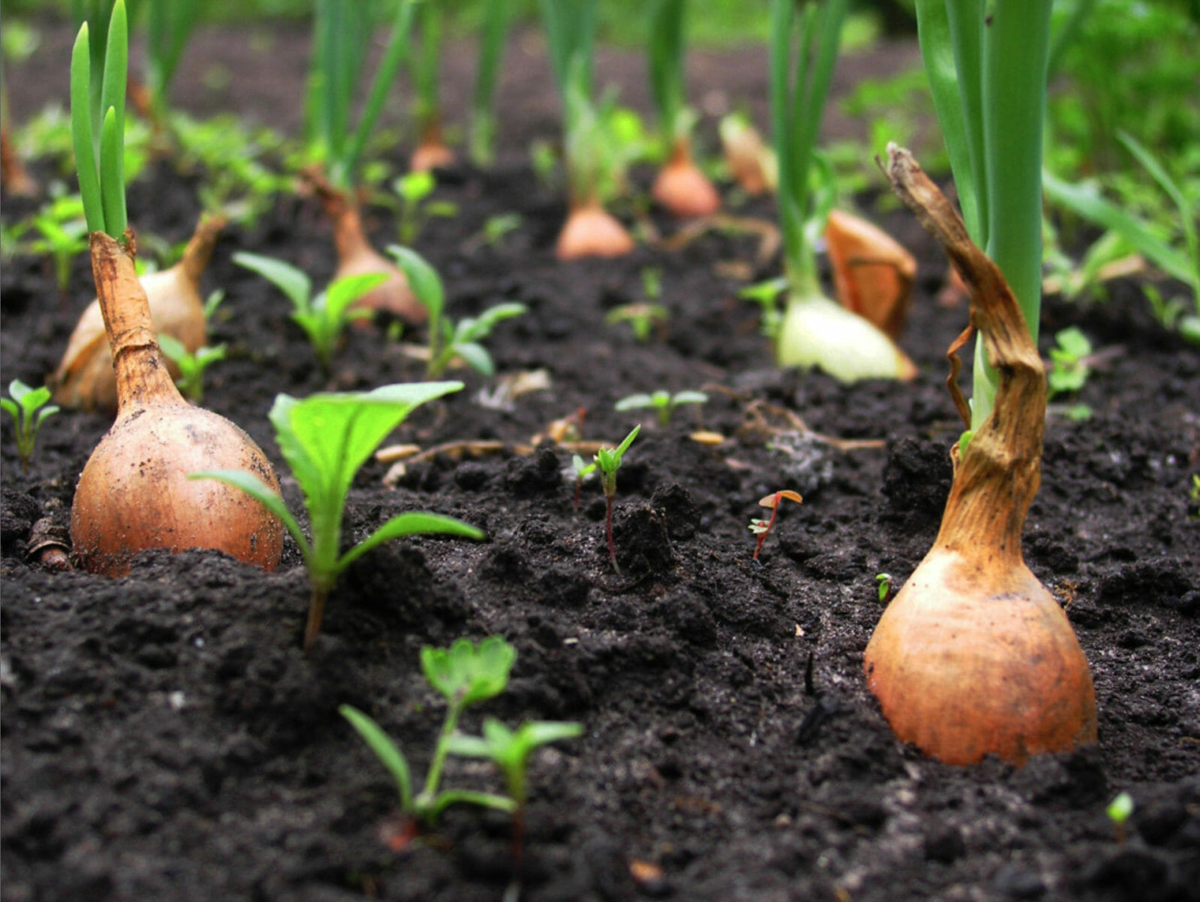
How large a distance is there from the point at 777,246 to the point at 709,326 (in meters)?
0.68

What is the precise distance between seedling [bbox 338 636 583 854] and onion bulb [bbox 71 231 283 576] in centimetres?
40

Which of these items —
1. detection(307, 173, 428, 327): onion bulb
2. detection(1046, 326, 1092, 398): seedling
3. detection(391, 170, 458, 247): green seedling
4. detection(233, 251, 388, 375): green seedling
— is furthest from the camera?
detection(391, 170, 458, 247): green seedling

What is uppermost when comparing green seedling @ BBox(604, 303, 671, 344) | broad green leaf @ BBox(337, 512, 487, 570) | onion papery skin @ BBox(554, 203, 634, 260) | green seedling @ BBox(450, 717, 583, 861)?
onion papery skin @ BBox(554, 203, 634, 260)

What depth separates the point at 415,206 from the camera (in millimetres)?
3221

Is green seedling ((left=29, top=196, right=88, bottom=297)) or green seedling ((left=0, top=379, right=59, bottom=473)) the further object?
green seedling ((left=29, top=196, right=88, bottom=297))

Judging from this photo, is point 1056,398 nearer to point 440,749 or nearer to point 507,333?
point 507,333

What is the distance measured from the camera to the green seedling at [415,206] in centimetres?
245

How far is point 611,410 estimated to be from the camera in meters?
1.95

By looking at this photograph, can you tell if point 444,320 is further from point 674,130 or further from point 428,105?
point 428,105

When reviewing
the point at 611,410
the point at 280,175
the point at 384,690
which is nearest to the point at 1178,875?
the point at 384,690

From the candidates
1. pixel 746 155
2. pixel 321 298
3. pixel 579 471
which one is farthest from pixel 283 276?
pixel 746 155

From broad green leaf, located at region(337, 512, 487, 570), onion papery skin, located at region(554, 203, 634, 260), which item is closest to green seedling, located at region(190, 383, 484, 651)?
broad green leaf, located at region(337, 512, 487, 570)

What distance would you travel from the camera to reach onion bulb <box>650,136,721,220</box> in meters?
3.41

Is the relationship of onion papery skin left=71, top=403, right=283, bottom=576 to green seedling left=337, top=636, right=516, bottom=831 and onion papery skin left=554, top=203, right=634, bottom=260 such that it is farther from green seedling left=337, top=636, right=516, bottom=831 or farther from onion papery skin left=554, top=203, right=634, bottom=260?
onion papery skin left=554, top=203, right=634, bottom=260
